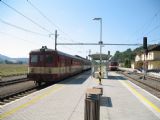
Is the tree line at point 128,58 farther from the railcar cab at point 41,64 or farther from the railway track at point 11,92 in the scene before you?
the railway track at point 11,92

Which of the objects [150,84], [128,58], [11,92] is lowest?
[11,92]

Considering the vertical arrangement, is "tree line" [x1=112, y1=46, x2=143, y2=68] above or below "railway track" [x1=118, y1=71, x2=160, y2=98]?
above

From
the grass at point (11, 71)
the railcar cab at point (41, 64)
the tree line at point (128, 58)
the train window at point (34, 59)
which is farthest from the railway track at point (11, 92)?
the tree line at point (128, 58)

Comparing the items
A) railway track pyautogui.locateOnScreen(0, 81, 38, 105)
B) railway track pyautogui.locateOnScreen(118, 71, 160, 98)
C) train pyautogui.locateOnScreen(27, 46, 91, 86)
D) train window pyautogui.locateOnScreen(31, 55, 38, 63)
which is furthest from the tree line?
railway track pyautogui.locateOnScreen(0, 81, 38, 105)

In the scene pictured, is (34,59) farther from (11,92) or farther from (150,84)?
(150,84)

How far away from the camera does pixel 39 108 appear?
379 inches

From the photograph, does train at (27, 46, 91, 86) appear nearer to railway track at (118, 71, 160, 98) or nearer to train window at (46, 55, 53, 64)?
train window at (46, 55, 53, 64)

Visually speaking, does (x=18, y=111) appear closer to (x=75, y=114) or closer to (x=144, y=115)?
(x=75, y=114)

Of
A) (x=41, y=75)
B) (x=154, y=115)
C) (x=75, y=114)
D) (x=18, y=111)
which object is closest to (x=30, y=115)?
(x=18, y=111)

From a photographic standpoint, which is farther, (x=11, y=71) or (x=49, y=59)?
(x=11, y=71)

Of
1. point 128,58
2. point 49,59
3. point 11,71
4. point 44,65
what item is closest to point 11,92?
point 44,65

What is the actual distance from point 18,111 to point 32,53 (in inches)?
538

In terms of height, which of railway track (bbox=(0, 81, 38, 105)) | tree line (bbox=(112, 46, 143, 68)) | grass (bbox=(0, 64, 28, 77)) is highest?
tree line (bbox=(112, 46, 143, 68))

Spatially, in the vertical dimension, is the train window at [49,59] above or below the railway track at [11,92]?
above
